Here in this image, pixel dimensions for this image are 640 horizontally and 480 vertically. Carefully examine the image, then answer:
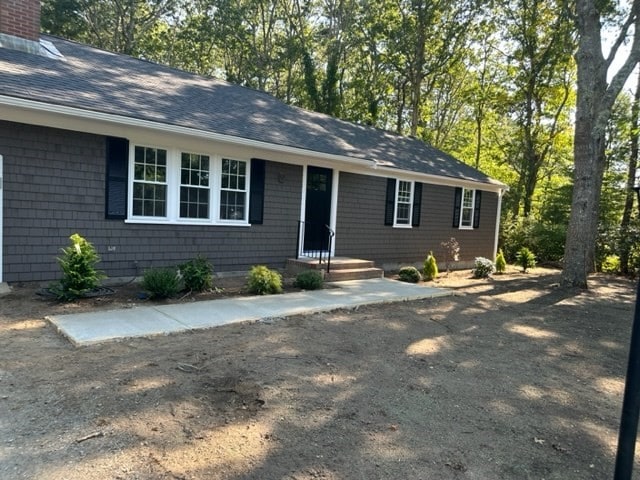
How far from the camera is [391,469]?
262 cm

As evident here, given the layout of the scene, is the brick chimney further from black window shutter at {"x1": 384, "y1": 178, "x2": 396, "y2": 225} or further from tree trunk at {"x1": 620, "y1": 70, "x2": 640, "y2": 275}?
tree trunk at {"x1": 620, "y1": 70, "x2": 640, "y2": 275}

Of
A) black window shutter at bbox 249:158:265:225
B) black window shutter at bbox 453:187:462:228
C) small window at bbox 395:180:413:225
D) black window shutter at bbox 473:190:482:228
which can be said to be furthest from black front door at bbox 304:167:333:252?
black window shutter at bbox 473:190:482:228

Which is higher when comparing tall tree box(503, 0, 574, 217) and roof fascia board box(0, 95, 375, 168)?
tall tree box(503, 0, 574, 217)

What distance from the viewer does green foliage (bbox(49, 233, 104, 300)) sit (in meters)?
5.96

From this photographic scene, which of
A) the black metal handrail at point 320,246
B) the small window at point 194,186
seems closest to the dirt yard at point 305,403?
the small window at point 194,186

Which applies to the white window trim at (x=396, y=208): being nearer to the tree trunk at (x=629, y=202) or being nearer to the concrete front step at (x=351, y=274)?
the concrete front step at (x=351, y=274)

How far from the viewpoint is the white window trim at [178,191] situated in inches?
294

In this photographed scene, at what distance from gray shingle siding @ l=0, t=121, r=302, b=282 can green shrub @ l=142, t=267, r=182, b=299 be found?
49.6 inches

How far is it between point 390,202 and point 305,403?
9.01m

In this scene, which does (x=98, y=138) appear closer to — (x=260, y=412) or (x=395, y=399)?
(x=260, y=412)

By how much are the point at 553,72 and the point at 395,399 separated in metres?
19.9

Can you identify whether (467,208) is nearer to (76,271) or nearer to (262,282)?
(262,282)

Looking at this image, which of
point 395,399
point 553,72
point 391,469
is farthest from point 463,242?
point 391,469

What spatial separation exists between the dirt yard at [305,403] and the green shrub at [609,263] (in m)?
11.6
